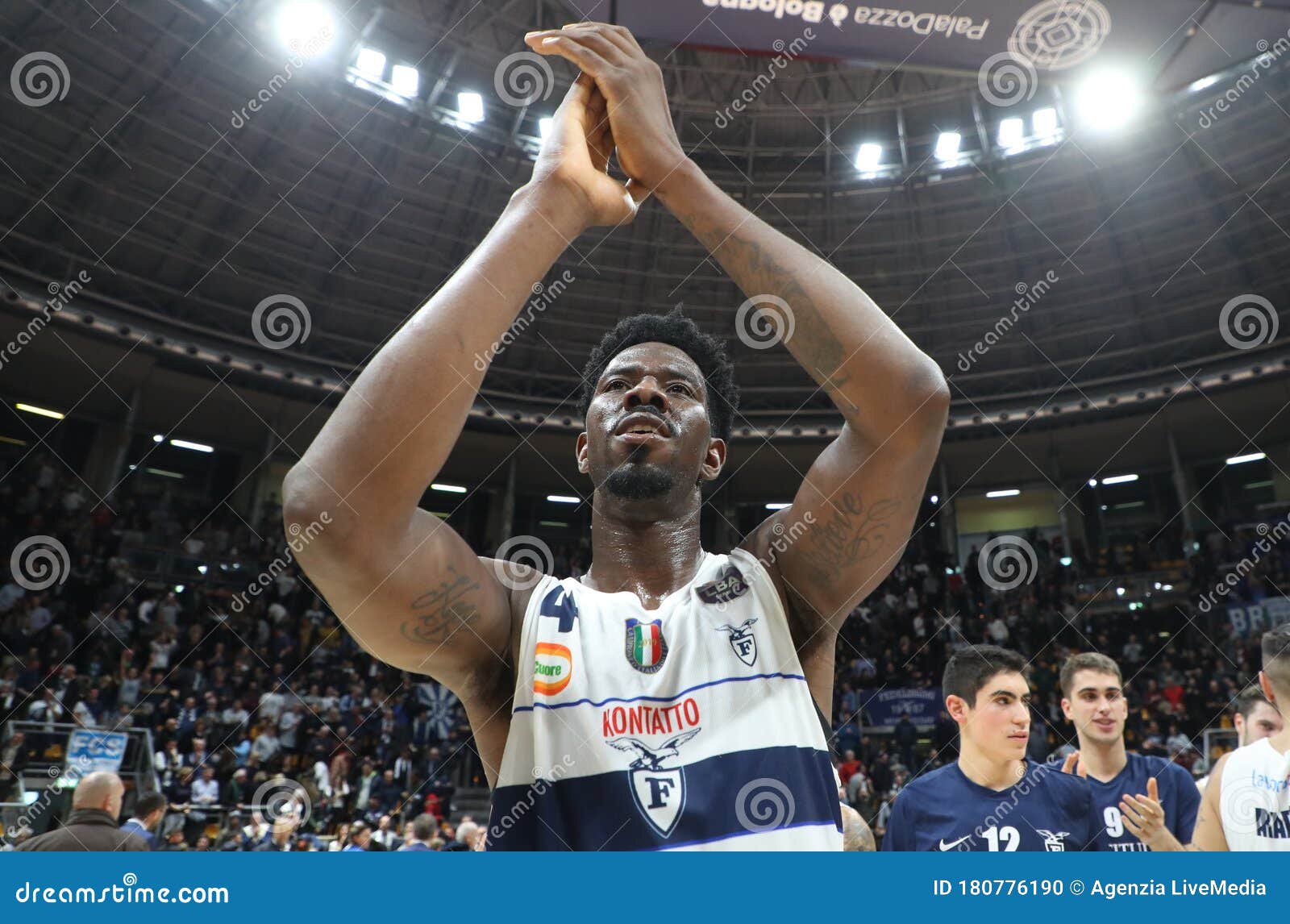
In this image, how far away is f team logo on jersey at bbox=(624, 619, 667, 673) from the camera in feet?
5.34

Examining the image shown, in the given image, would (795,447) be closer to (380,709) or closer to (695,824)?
(380,709)

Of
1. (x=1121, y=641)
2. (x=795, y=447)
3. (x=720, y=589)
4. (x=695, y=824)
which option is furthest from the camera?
(x=795, y=447)

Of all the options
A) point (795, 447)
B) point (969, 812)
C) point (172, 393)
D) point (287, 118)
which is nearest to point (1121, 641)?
point (795, 447)

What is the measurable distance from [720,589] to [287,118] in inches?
613

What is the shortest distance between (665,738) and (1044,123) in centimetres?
1699

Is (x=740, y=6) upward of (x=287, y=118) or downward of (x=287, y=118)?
downward

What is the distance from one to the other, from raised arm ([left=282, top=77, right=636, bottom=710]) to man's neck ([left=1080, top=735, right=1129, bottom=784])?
13.4ft

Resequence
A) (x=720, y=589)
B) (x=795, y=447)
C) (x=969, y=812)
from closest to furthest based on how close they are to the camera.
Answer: (x=720, y=589)
(x=969, y=812)
(x=795, y=447)

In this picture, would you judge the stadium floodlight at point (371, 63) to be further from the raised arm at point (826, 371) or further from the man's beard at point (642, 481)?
the man's beard at point (642, 481)

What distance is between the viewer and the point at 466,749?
1474 cm

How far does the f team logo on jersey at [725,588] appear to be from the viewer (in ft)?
5.73

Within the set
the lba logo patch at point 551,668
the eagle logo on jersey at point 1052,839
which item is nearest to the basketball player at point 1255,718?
the eagle logo on jersey at point 1052,839

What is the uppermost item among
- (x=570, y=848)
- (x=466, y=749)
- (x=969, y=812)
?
(x=466, y=749)

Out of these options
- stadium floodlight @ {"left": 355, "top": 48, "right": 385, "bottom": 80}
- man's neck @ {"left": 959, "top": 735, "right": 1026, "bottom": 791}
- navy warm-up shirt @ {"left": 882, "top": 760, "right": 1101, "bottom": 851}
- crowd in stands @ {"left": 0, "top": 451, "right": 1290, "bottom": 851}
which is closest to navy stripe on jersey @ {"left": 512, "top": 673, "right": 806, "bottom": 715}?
navy warm-up shirt @ {"left": 882, "top": 760, "right": 1101, "bottom": 851}
